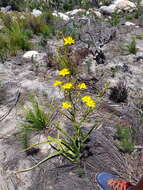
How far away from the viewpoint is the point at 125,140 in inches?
79.5

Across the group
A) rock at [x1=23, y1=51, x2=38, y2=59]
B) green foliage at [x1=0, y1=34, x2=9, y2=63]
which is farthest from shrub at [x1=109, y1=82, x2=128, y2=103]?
green foliage at [x1=0, y1=34, x2=9, y2=63]

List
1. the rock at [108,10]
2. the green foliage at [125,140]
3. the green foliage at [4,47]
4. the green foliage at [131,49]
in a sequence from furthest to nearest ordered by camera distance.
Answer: the rock at [108,10] → the green foliage at [4,47] → the green foliage at [131,49] → the green foliage at [125,140]

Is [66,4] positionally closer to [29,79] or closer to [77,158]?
[29,79]

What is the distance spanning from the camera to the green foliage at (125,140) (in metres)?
2.03

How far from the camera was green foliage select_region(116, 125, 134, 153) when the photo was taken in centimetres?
203

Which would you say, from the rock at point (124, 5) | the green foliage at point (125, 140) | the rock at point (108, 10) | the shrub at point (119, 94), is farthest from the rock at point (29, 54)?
the rock at point (124, 5)

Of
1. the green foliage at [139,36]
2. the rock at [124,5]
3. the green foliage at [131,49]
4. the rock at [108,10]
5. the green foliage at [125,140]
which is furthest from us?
the rock at [124,5]

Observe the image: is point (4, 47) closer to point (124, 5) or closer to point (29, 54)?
point (29, 54)

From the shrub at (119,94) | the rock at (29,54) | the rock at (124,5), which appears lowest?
the shrub at (119,94)

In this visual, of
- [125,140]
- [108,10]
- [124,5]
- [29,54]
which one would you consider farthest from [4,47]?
[124,5]

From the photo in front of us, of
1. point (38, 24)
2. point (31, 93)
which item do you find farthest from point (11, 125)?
point (38, 24)

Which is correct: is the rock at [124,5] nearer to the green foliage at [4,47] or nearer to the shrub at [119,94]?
the green foliage at [4,47]

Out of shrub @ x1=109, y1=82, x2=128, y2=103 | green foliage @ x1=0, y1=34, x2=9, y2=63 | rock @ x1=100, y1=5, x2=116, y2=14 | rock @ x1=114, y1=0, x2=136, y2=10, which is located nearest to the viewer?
shrub @ x1=109, y1=82, x2=128, y2=103

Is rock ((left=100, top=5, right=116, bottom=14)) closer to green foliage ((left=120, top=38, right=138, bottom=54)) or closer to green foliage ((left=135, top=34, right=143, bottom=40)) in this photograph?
green foliage ((left=135, top=34, right=143, bottom=40))
